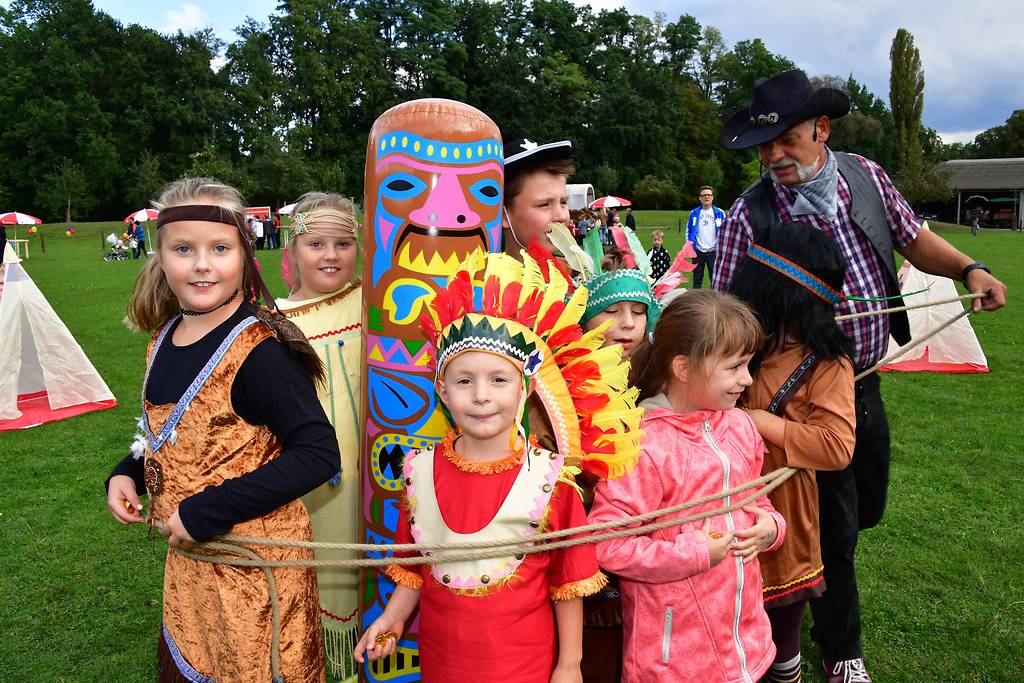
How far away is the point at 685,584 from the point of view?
2.06 metres

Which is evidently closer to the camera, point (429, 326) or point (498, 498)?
point (498, 498)

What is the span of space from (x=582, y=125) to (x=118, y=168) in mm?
33215

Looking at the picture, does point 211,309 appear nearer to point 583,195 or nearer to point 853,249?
point 853,249

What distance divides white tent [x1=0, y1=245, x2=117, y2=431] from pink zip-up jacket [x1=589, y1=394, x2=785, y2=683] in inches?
263

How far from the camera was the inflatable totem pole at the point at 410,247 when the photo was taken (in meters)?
2.34

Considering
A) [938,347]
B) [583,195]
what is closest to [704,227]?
[583,195]

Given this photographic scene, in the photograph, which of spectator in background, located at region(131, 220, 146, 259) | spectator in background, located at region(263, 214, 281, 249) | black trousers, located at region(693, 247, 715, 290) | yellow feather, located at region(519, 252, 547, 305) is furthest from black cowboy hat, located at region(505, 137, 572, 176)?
spectator in background, located at region(263, 214, 281, 249)

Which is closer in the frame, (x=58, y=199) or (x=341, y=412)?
(x=341, y=412)

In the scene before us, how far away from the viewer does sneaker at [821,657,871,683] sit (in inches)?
117

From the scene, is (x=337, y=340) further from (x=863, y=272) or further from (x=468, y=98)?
(x=468, y=98)

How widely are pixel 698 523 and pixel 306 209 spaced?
1.99 meters

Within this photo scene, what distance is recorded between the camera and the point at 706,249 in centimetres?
1352

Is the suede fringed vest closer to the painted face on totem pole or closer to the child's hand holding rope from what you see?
the painted face on totem pole

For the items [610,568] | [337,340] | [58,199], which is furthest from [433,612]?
[58,199]
